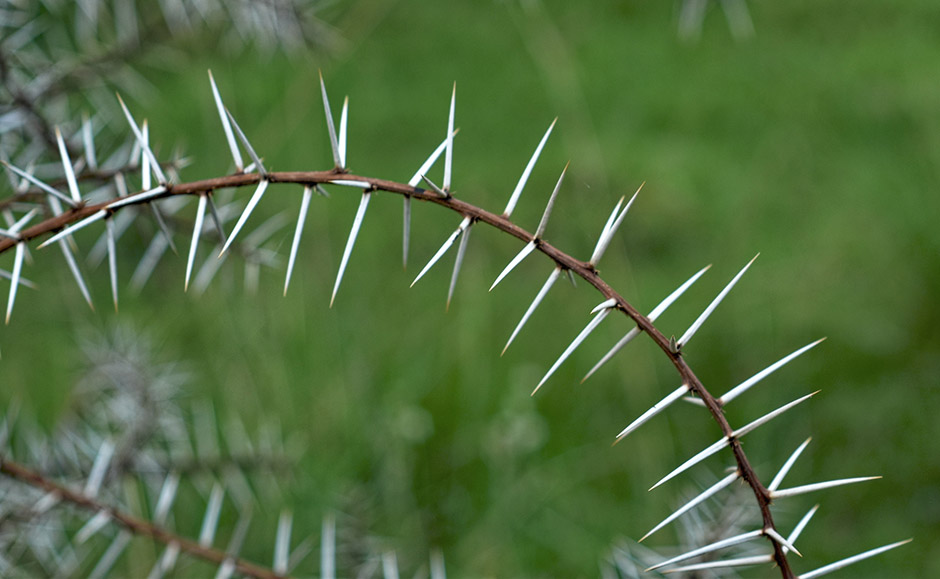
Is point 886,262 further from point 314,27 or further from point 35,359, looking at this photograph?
point 35,359

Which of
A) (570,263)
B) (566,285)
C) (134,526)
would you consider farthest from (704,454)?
(566,285)

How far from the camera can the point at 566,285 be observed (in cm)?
97

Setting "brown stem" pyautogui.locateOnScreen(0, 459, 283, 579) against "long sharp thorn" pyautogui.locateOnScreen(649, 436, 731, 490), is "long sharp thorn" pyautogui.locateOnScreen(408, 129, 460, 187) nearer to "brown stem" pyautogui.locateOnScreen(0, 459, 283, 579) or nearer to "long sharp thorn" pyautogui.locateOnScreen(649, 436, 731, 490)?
"long sharp thorn" pyautogui.locateOnScreen(649, 436, 731, 490)

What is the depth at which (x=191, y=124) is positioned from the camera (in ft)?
3.48

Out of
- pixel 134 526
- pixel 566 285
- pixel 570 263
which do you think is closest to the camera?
pixel 570 263

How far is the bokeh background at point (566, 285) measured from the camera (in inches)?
36.2

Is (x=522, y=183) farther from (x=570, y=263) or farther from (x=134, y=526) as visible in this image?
(x=134, y=526)

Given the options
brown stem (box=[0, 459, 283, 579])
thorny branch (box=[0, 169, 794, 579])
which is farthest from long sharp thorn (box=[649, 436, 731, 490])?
brown stem (box=[0, 459, 283, 579])

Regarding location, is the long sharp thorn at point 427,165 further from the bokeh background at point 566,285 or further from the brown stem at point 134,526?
the bokeh background at point 566,285

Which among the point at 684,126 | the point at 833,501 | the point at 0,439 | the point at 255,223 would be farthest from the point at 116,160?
the point at 833,501

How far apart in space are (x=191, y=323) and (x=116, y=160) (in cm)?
43

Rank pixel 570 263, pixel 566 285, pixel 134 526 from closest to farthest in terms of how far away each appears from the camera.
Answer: pixel 570 263 → pixel 134 526 → pixel 566 285

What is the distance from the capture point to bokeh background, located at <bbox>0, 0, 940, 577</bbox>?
36.2 inches

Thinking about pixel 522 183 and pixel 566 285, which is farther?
pixel 566 285
